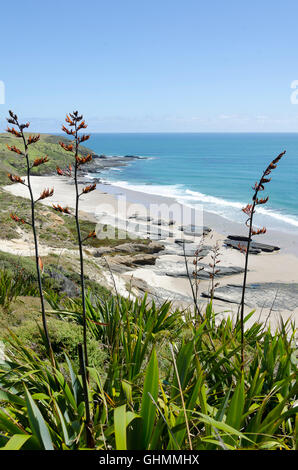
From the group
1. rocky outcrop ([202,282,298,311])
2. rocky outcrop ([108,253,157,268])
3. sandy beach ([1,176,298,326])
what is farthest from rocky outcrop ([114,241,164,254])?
rocky outcrop ([202,282,298,311])

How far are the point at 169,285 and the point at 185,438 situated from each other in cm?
1507

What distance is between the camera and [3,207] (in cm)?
2505

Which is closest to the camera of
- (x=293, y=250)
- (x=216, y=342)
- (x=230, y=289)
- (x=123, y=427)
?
(x=123, y=427)

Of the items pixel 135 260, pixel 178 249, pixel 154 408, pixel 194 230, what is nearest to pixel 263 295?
pixel 135 260

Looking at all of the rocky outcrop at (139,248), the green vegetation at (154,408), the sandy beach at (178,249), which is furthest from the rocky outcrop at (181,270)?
the green vegetation at (154,408)

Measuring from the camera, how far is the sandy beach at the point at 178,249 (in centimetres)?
1523

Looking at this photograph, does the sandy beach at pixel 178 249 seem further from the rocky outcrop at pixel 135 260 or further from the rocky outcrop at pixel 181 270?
the rocky outcrop at pixel 135 260

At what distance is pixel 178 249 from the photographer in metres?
24.1

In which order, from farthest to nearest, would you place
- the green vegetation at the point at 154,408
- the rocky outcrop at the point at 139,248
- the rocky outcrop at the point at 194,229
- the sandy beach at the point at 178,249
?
the rocky outcrop at the point at 194,229, the rocky outcrop at the point at 139,248, the sandy beach at the point at 178,249, the green vegetation at the point at 154,408

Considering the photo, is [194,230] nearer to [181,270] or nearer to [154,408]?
[181,270]

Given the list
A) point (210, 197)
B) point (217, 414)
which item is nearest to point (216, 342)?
point (217, 414)

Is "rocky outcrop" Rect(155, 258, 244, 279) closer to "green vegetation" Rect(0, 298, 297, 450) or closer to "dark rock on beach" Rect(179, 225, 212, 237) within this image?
"dark rock on beach" Rect(179, 225, 212, 237)

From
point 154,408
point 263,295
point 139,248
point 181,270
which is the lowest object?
point 263,295

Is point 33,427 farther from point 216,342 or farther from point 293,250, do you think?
point 293,250
